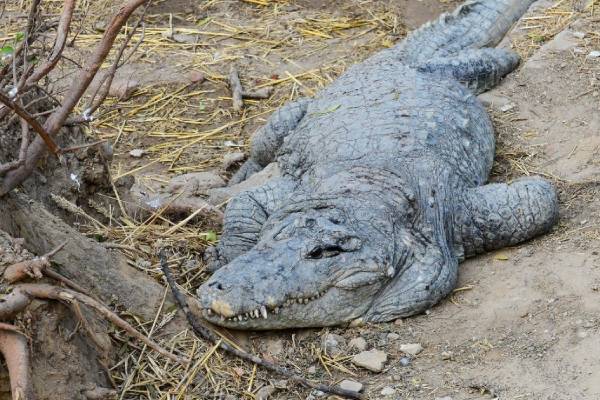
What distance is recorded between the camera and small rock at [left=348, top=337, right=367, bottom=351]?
4166 millimetres

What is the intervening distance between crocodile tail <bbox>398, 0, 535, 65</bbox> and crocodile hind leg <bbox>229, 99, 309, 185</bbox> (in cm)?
96

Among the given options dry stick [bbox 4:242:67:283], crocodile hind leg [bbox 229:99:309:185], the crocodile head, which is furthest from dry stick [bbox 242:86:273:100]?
dry stick [bbox 4:242:67:283]

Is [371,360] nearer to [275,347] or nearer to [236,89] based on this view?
[275,347]

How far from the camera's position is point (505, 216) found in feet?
16.5

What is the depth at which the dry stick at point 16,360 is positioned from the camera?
2869 mm

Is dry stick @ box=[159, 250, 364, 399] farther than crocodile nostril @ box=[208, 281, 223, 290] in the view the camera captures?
No

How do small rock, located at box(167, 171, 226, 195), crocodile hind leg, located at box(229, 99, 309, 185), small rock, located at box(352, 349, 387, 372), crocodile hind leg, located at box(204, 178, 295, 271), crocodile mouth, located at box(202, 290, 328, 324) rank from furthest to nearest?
1. crocodile hind leg, located at box(229, 99, 309, 185)
2. small rock, located at box(167, 171, 226, 195)
3. crocodile hind leg, located at box(204, 178, 295, 271)
4. crocodile mouth, located at box(202, 290, 328, 324)
5. small rock, located at box(352, 349, 387, 372)

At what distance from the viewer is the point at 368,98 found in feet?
19.2

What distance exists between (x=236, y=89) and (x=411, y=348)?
364cm

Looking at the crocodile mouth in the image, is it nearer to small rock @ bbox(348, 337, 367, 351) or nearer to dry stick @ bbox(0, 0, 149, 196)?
small rock @ bbox(348, 337, 367, 351)

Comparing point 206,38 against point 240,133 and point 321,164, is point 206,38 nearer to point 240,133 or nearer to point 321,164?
point 240,133

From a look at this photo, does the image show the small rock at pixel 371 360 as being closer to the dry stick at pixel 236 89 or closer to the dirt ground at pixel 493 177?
the dirt ground at pixel 493 177

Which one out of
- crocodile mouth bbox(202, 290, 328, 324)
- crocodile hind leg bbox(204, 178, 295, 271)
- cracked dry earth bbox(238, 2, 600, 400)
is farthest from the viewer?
crocodile hind leg bbox(204, 178, 295, 271)

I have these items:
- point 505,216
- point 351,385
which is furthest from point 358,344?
point 505,216
